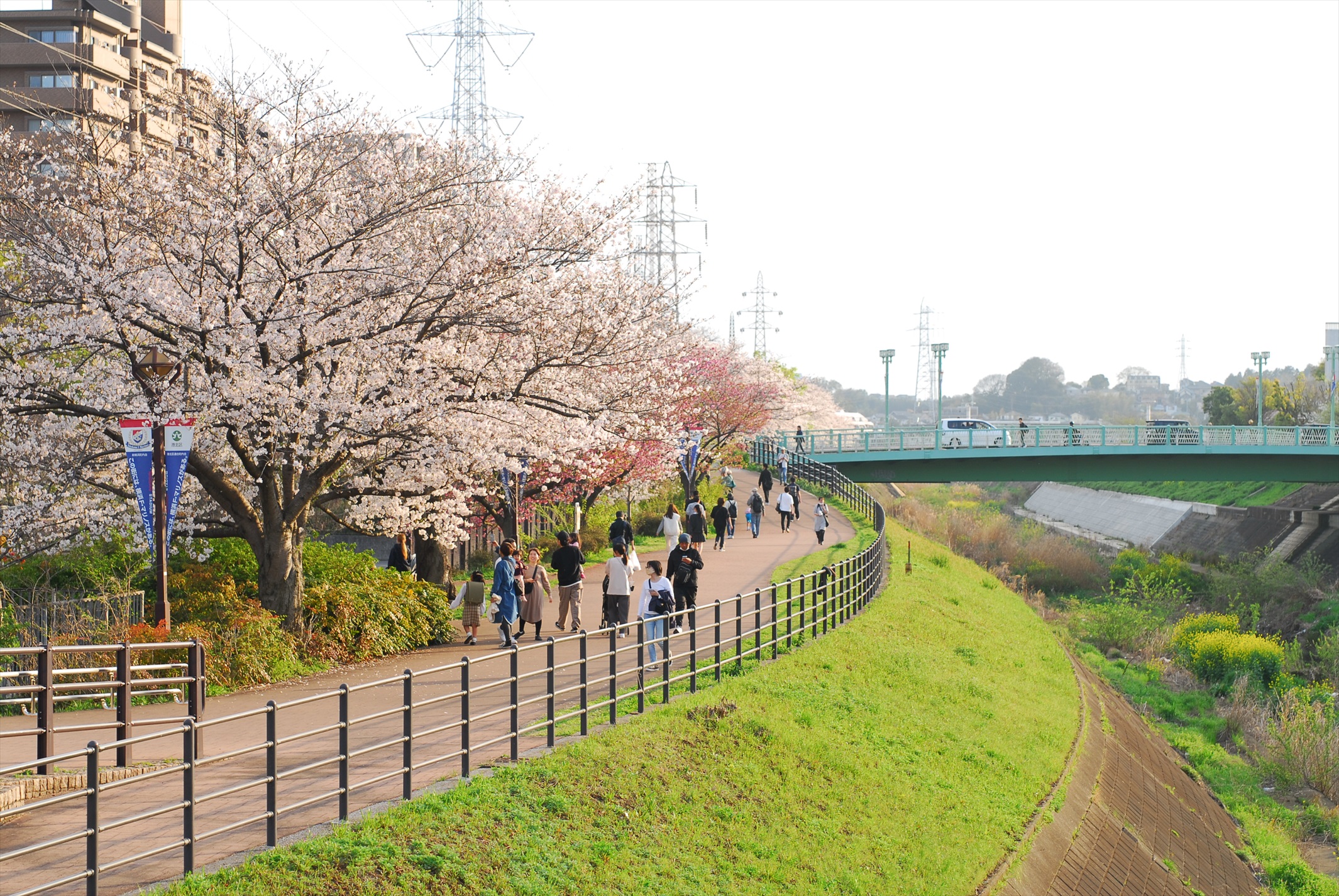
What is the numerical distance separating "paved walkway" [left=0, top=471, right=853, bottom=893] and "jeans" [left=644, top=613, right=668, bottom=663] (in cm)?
58

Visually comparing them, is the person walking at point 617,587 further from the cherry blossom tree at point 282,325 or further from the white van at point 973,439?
the white van at point 973,439

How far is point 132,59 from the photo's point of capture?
175ft

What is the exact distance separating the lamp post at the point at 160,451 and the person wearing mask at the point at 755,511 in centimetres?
2260

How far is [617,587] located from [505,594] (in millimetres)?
1609

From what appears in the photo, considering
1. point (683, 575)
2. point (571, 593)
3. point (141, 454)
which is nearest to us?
point (141, 454)

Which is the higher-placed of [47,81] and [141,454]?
[47,81]

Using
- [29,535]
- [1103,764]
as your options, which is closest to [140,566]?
[29,535]

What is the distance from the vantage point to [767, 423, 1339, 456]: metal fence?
47.9m

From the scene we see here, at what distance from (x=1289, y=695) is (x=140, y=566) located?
2478 cm

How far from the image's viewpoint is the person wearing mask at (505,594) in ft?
53.1

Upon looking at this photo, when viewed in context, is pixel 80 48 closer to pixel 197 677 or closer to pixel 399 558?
pixel 399 558

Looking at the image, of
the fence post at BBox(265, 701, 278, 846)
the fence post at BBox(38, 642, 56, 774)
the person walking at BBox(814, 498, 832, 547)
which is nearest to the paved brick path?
the fence post at BBox(265, 701, 278, 846)

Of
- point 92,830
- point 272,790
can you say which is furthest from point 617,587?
point 92,830

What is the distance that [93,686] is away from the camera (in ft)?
33.4
